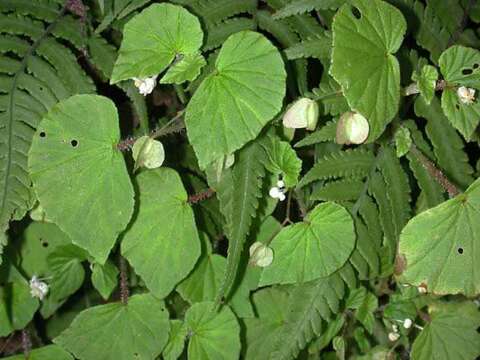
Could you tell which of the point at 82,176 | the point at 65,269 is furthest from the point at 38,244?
the point at 82,176

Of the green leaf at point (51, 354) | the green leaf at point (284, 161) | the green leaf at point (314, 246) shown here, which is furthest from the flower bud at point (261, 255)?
the green leaf at point (51, 354)

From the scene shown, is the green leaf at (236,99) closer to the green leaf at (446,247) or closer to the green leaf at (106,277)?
the green leaf at (446,247)

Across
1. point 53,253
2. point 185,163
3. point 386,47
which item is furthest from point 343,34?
point 53,253

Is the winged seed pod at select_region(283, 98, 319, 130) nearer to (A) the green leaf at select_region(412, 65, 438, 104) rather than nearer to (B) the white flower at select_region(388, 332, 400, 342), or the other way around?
(A) the green leaf at select_region(412, 65, 438, 104)

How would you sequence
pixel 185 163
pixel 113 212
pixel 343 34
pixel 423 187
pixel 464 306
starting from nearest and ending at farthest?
pixel 343 34 < pixel 113 212 < pixel 423 187 < pixel 185 163 < pixel 464 306

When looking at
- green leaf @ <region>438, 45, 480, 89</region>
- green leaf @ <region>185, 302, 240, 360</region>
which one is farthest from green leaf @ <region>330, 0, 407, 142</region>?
green leaf @ <region>185, 302, 240, 360</region>

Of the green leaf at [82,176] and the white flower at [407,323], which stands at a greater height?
the green leaf at [82,176]

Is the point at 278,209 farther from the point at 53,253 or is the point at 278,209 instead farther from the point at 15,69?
the point at 15,69
